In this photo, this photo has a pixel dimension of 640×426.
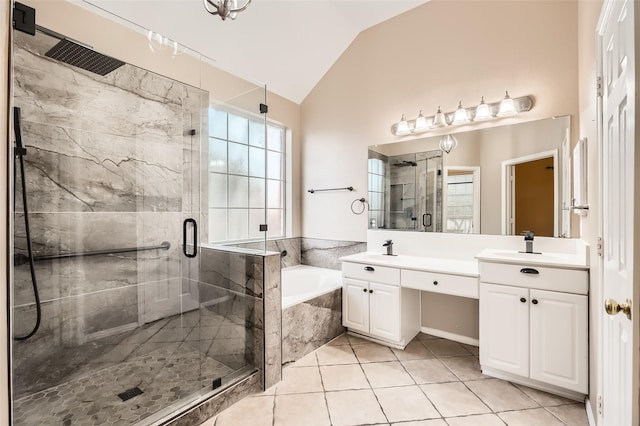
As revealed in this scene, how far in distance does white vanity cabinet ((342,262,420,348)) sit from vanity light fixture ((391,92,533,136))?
1.43 m

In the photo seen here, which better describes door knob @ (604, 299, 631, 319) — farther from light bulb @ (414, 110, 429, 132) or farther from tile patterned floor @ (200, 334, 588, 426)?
light bulb @ (414, 110, 429, 132)

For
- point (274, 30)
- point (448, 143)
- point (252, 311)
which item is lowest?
point (252, 311)

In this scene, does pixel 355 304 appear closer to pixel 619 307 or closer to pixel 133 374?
pixel 133 374

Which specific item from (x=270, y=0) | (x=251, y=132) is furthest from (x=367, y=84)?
(x=251, y=132)

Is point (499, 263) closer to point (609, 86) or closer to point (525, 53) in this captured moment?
point (609, 86)

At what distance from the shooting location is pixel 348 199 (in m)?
3.62

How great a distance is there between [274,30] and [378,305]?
2.81m

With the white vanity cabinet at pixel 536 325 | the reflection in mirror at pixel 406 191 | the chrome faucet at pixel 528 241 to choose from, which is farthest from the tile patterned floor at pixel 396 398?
the reflection in mirror at pixel 406 191

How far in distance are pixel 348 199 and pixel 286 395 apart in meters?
2.16

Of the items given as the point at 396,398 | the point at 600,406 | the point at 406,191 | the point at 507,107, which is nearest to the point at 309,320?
the point at 396,398

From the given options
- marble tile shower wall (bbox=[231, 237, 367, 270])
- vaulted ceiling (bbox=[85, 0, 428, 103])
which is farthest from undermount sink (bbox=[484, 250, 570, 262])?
vaulted ceiling (bbox=[85, 0, 428, 103])

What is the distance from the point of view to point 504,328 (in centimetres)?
215

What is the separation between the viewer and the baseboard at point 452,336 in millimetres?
2787

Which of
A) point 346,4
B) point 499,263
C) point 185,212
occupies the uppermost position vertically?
point 346,4
